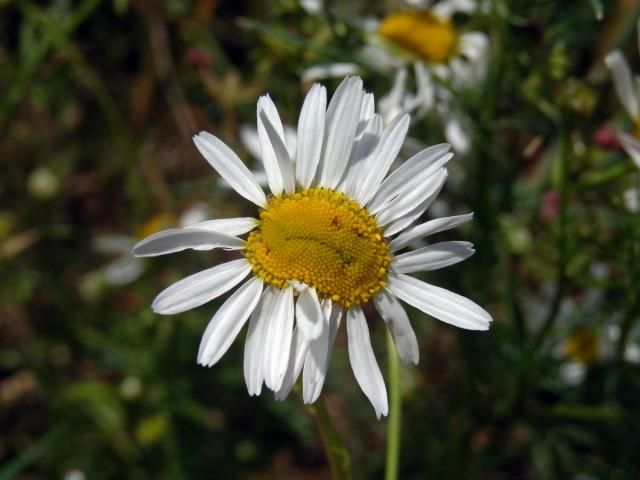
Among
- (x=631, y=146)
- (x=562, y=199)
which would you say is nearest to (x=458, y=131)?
(x=562, y=199)

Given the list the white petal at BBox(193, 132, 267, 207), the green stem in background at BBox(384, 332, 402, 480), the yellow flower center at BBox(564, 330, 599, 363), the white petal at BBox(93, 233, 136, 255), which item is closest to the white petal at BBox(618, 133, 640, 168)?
the green stem in background at BBox(384, 332, 402, 480)

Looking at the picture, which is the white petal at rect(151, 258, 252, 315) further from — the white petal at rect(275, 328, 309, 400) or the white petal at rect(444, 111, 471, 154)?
the white petal at rect(444, 111, 471, 154)

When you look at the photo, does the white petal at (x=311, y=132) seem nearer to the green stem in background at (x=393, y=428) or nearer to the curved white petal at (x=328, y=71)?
the green stem in background at (x=393, y=428)

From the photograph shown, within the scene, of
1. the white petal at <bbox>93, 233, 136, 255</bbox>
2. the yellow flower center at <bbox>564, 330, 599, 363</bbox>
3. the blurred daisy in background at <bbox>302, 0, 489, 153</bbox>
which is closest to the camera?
the blurred daisy in background at <bbox>302, 0, 489, 153</bbox>

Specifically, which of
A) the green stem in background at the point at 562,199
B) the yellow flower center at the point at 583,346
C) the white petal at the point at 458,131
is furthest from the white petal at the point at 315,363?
the yellow flower center at the point at 583,346

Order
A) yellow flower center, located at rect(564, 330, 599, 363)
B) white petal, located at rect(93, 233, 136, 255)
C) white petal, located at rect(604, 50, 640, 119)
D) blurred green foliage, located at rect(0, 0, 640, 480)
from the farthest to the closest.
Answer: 1. white petal, located at rect(93, 233, 136, 255)
2. yellow flower center, located at rect(564, 330, 599, 363)
3. blurred green foliage, located at rect(0, 0, 640, 480)
4. white petal, located at rect(604, 50, 640, 119)

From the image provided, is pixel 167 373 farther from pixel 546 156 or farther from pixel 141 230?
pixel 546 156

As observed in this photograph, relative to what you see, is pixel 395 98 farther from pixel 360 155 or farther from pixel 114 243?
pixel 114 243
